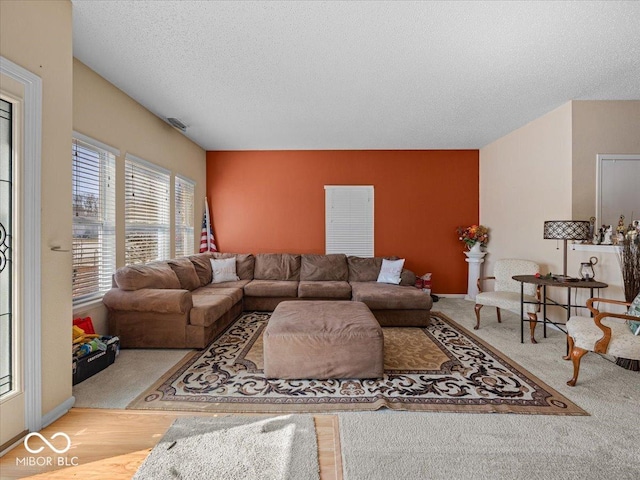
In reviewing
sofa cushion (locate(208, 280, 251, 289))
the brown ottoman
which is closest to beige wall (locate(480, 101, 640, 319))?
the brown ottoman

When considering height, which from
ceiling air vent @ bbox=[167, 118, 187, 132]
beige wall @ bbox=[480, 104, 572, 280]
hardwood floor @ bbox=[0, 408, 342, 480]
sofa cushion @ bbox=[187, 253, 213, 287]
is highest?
ceiling air vent @ bbox=[167, 118, 187, 132]

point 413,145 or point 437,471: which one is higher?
point 413,145

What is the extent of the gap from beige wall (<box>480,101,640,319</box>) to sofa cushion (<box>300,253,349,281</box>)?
2.75 metres

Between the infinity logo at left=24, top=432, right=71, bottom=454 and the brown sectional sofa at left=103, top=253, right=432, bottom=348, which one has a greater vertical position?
the brown sectional sofa at left=103, top=253, right=432, bottom=348

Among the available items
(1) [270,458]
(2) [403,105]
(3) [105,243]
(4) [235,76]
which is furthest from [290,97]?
(1) [270,458]

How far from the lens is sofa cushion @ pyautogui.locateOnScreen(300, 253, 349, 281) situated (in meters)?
4.91

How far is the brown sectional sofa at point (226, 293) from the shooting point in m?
2.99

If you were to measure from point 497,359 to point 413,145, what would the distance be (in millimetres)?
3747

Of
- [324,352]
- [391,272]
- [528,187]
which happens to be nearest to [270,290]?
[391,272]

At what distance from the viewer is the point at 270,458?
158cm

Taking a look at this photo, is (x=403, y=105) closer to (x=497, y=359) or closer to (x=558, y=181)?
(x=558, y=181)

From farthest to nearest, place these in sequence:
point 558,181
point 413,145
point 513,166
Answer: point 413,145 < point 513,166 < point 558,181

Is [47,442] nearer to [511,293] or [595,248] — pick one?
[511,293]

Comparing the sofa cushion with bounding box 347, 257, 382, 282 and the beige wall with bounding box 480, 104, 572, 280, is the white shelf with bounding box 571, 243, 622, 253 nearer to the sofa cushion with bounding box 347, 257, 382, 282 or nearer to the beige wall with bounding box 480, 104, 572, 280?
the beige wall with bounding box 480, 104, 572, 280
